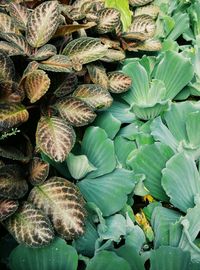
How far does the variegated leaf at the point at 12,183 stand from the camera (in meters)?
0.91

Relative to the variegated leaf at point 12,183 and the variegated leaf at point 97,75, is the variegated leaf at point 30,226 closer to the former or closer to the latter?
the variegated leaf at point 12,183

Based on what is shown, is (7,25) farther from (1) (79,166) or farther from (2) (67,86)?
(1) (79,166)

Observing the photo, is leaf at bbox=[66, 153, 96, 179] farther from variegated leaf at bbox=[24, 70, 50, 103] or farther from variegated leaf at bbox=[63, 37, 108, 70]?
variegated leaf at bbox=[63, 37, 108, 70]

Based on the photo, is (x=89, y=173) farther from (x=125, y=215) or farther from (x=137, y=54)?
(x=137, y=54)

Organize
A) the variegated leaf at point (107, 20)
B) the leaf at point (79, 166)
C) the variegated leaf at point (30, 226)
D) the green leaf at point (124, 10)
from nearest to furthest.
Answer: the variegated leaf at point (30, 226)
the leaf at point (79, 166)
the variegated leaf at point (107, 20)
the green leaf at point (124, 10)

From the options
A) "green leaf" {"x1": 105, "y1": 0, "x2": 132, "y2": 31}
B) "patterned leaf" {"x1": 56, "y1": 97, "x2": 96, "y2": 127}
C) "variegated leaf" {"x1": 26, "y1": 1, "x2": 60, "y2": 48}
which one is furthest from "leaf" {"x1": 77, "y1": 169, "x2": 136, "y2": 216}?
"green leaf" {"x1": 105, "y1": 0, "x2": 132, "y2": 31}

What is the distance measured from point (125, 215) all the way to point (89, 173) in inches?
4.7

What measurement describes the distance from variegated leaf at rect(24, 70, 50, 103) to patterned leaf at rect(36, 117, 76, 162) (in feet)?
0.20

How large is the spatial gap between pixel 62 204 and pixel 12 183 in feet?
0.36

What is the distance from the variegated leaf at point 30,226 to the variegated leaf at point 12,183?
30 mm

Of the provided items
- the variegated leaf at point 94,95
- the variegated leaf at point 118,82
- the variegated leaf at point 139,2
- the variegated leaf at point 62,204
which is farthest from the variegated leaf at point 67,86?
the variegated leaf at point 139,2

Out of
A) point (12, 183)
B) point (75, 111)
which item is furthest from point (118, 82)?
point (12, 183)

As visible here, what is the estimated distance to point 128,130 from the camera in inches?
45.6

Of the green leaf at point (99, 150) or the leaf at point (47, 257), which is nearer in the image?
the leaf at point (47, 257)
